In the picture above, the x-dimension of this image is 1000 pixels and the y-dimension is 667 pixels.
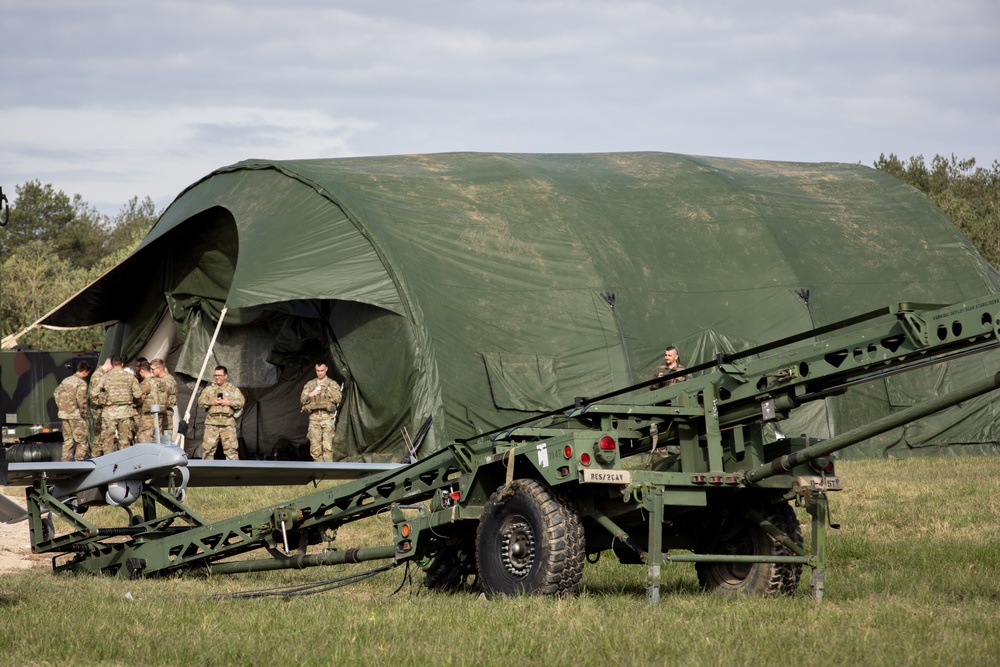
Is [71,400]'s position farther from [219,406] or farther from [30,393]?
[30,393]

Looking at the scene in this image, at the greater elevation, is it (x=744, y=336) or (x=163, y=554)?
(x=744, y=336)

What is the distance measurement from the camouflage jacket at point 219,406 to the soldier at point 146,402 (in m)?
0.79

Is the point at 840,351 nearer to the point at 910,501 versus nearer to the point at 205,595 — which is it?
the point at 205,595

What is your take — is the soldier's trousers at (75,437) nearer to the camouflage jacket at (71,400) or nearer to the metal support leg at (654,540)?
the camouflage jacket at (71,400)

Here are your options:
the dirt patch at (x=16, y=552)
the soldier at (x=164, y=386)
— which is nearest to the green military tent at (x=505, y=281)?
the soldier at (x=164, y=386)

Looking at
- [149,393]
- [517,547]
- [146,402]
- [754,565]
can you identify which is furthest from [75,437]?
[754,565]

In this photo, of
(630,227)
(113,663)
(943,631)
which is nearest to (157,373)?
(630,227)

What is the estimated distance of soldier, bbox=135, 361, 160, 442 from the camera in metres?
18.4

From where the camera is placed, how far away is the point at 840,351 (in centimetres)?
748

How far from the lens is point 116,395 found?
18281 mm

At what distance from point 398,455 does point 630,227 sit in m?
5.34

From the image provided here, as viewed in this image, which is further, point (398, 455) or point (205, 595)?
point (398, 455)

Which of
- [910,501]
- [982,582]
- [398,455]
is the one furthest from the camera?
[398,455]

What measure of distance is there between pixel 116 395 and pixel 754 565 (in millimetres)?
12138
